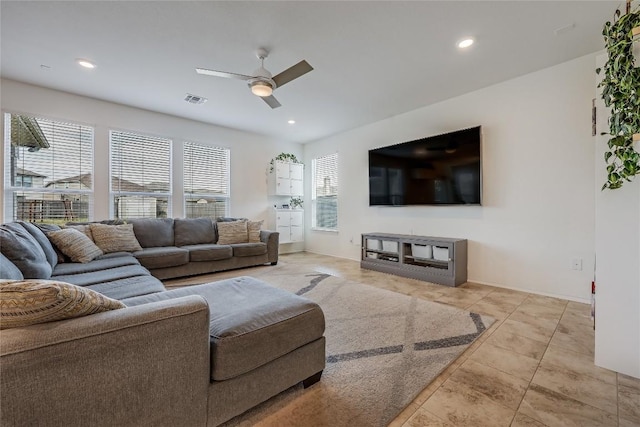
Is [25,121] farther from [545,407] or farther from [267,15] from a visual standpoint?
[545,407]

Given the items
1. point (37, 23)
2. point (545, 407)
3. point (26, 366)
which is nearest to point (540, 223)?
point (545, 407)

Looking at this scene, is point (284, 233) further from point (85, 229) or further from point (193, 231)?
point (85, 229)

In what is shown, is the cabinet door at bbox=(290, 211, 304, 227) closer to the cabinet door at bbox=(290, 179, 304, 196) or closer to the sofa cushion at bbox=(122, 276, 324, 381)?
the cabinet door at bbox=(290, 179, 304, 196)

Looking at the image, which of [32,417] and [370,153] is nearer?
[32,417]

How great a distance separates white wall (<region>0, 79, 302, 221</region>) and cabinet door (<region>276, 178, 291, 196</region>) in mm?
313

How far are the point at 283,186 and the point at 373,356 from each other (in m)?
4.53

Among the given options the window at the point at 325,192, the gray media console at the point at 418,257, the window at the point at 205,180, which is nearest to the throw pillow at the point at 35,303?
the gray media console at the point at 418,257

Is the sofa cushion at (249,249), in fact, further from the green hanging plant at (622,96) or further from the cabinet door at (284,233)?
the green hanging plant at (622,96)

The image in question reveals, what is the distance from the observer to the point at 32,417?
A: 0.76m

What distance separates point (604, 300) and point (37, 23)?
4938mm

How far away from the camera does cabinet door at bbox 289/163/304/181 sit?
604 centimetres

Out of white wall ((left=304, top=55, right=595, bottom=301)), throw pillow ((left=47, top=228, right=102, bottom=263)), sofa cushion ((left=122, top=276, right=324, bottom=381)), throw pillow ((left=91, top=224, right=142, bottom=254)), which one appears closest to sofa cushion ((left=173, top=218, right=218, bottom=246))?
throw pillow ((left=91, top=224, right=142, bottom=254))

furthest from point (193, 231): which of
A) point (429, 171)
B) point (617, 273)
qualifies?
point (617, 273)

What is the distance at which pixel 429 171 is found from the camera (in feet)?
13.0
